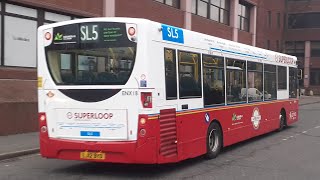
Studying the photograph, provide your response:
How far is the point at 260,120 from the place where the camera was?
47.5ft

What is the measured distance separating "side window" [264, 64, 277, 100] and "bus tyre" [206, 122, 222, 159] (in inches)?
155

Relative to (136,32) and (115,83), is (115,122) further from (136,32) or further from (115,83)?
(136,32)

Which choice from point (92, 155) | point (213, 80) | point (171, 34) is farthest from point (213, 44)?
point (92, 155)

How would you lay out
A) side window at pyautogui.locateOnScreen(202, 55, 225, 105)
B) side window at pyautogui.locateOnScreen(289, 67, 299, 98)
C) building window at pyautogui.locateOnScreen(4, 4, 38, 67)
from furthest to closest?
1. side window at pyautogui.locateOnScreen(289, 67, 299, 98)
2. building window at pyautogui.locateOnScreen(4, 4, 38, 67)
3. side window at pyautogui.locateOnScreen(202, 55, 225, 105)

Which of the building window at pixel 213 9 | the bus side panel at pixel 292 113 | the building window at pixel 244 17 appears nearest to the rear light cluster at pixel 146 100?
the bus side panel at pixel 292 113

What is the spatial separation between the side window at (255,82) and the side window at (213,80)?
2030 mm

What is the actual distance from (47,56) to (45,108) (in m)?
1.00

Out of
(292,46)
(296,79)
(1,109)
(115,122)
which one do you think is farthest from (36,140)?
(292,46)

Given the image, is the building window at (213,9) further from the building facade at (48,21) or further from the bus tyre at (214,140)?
the bus tyre at (214,140)

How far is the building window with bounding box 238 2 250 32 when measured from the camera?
3712 cm

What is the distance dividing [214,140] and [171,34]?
3.07 m

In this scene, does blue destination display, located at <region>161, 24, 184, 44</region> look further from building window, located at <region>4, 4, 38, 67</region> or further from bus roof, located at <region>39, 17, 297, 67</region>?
building window, located at <region>4, 4, 38, 67</region>

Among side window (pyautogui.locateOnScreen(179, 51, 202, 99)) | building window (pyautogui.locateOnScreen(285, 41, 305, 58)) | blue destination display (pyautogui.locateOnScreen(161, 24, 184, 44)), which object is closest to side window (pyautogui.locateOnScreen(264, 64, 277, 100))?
side window (pyautogui.locateOnScreen(179, 51, 202, 99))

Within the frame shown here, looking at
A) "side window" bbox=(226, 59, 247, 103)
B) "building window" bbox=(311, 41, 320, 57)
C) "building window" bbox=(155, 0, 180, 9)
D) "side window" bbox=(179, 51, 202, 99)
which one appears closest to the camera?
"side window" bbox=(179, 51, 202, 99)
